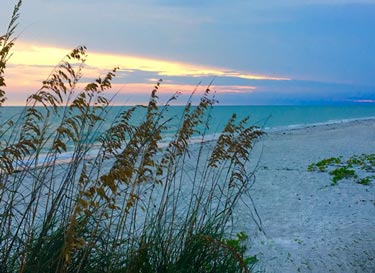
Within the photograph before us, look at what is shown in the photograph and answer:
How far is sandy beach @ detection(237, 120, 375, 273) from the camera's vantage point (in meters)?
6.59

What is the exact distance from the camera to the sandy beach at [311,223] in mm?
6594

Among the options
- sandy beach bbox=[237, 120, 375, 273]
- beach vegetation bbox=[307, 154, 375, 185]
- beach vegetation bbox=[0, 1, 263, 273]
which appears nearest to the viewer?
beach vegetation bbox=[0, 1, 263, 273]

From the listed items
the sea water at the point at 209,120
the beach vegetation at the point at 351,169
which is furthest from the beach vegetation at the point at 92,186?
A: the beach vegetation at the point at 351,169

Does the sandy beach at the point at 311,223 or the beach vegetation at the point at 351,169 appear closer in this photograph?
the sandy beach at the point at 311,223

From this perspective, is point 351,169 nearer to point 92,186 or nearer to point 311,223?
point 311,223

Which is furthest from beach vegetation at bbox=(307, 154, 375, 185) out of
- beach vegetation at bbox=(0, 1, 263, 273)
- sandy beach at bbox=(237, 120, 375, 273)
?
beach vegetation at bbox=(0, 1, 263, 273)

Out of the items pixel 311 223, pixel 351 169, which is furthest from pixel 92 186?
pixel 351 169

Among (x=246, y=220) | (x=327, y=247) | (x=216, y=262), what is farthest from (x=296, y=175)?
(x=216, y=262)

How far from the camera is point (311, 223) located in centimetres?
852

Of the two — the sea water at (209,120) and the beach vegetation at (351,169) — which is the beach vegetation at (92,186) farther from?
the beach vegetation at (351,169)

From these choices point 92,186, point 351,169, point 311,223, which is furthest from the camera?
point 351,169

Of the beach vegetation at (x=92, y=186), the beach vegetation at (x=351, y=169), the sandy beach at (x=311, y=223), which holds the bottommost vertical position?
the beach vegetation at (x=92, y=186)

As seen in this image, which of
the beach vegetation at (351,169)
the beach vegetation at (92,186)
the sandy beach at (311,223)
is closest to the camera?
the beach vegetation at (92,186)

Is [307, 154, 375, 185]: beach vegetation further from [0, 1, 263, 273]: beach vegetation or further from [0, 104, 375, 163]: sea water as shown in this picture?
[0, 1, 263, 273]: beach vegetation
